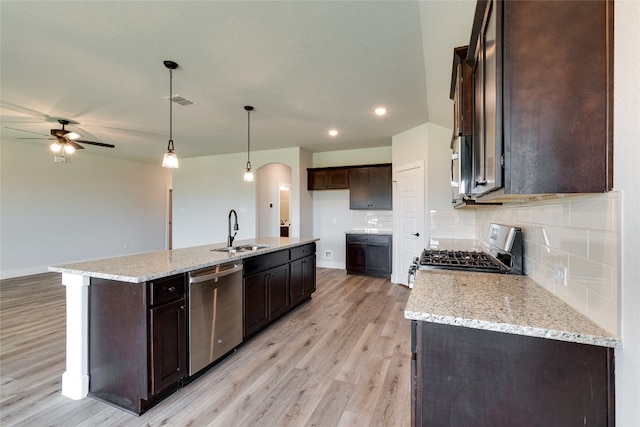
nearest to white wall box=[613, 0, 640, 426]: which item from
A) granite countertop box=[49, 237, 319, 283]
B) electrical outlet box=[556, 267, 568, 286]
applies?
electrical outlet box=[556, 267, 568, 286]

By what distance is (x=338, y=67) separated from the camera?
2.73 meters

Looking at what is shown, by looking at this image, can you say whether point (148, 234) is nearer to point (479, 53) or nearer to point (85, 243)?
point (85, 243)

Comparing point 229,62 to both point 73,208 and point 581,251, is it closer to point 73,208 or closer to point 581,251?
point 581,251

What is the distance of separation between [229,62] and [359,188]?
3.70 metres

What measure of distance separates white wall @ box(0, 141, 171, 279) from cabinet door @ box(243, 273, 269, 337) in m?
5.00

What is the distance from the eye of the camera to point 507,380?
1.03 m

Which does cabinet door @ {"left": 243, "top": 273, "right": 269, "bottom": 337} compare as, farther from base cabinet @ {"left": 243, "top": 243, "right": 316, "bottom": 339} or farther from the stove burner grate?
the stove burner grate

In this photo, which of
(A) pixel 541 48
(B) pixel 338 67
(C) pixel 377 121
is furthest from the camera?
(C) pixel 377 121

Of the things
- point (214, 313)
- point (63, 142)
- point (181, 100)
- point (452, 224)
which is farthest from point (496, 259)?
point (63, 142)

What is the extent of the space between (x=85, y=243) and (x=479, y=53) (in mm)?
8177

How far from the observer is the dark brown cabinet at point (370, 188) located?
5645 millimetres

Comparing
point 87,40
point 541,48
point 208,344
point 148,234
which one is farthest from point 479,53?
point 148,234

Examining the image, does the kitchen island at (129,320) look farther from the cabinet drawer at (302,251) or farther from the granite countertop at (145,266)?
the cabinet drawer at (302,251)

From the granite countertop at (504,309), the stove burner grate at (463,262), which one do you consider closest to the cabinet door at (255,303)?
the stove burner grate at (463,262)
